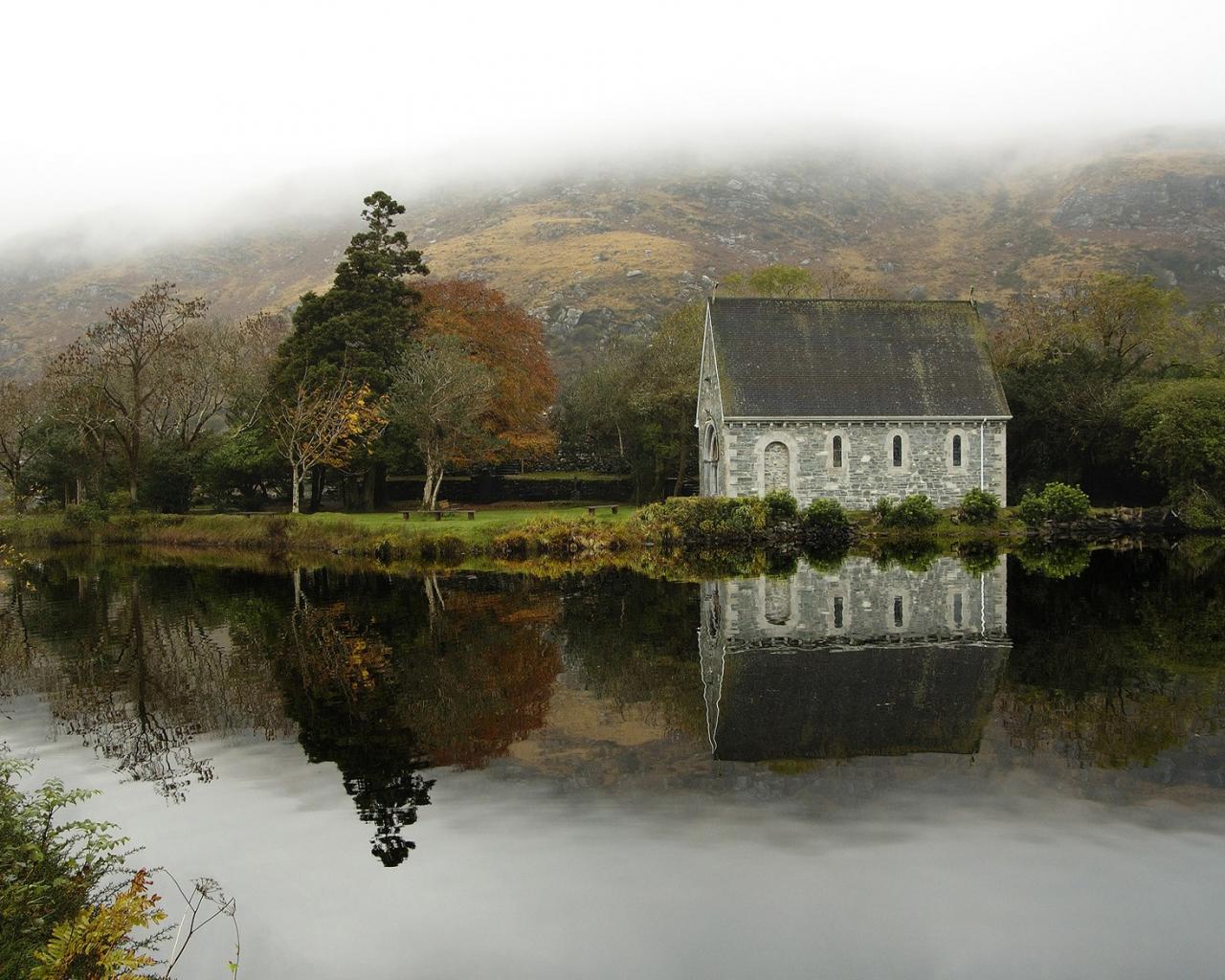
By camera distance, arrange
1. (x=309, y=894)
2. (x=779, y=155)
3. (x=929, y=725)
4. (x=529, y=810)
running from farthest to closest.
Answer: (x=779, y=155), (x=929, y=725), (x=529, y=810), (x=309, y=894)

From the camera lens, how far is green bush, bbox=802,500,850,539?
127 ft

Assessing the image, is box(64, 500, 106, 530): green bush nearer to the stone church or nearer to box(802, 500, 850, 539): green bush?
the stone church

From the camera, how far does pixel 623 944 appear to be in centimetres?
811

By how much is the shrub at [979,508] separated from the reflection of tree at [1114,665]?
12919mm

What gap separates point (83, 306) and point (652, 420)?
127 metres

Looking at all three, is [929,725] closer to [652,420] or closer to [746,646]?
[746,646]

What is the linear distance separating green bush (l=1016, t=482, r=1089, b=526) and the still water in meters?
16.8

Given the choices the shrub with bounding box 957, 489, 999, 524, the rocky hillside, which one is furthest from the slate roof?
the rocky hillside

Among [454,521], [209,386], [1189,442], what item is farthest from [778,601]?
[209,386]

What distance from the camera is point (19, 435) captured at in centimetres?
5541

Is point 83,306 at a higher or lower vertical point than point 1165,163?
lower

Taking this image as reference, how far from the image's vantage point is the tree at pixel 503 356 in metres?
51.5

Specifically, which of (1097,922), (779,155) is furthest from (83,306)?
(1097,922)

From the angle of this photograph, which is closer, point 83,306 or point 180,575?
point 180,575
